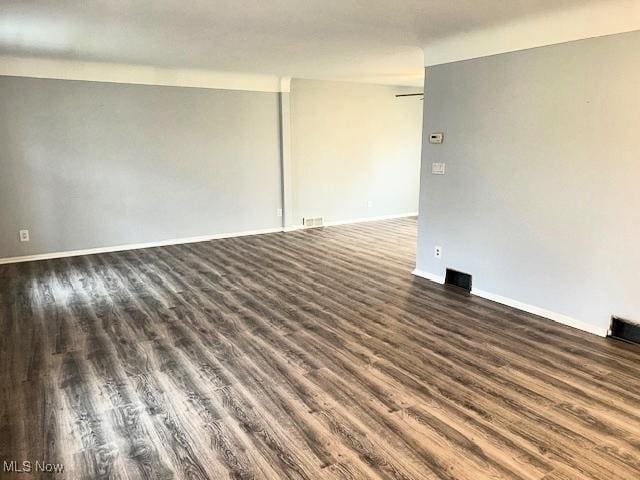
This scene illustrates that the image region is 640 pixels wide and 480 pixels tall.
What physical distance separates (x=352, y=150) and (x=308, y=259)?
301 centimetres

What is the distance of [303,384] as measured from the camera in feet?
8.70

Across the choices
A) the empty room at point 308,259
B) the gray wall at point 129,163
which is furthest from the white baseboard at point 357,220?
the empty room at point 308,259

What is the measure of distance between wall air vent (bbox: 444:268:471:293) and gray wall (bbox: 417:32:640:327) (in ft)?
0.30

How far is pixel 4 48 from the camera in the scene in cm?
450

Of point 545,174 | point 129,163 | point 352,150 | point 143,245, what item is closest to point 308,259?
point 143,245

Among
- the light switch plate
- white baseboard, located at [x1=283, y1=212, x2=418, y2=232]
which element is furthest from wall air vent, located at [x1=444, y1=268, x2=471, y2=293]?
white baseboard, located at [x1=283, y1=212, x2=418, y2=232]

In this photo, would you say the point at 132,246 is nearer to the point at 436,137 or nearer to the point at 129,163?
the point at 129,163

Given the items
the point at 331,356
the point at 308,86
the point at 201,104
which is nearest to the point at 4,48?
the point at 201,104

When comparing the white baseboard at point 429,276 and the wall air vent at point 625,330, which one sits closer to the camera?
the wall air vent at point 625,330

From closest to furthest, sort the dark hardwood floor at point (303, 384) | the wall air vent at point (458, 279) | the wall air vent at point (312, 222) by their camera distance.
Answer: the dark hardwood floor at point (303, 384)
the wall air vent at point (458, 279)
the wall air vent at point (312, 222)

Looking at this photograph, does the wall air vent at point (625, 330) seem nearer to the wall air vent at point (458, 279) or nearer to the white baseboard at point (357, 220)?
the wall air vent at point (458, 279)

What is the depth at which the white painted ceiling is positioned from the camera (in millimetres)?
3066

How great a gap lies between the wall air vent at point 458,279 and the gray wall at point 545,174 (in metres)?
0.09

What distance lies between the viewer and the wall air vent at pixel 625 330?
10.4 feet
